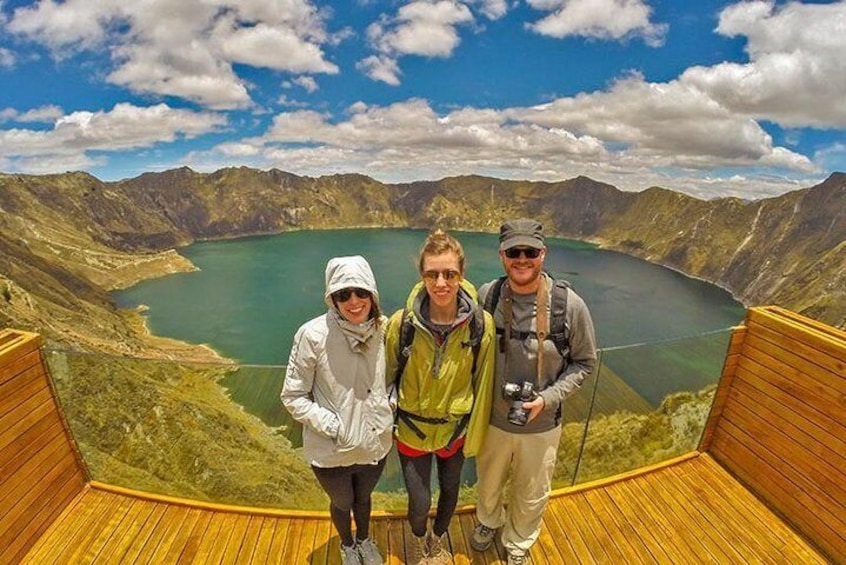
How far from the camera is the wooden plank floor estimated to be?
11.0 ft

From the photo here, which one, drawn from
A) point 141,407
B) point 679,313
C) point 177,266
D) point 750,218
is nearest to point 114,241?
point 177,266

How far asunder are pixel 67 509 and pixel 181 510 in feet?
2.86

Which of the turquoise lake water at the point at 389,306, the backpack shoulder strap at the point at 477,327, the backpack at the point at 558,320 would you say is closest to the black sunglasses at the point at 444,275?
the backpack shoulder strap at the point at 477,327

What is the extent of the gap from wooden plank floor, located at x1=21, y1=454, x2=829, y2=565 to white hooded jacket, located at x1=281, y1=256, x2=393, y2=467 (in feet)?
4.17

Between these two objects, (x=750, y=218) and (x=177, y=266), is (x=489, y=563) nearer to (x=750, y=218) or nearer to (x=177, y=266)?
(x=177, y=266)

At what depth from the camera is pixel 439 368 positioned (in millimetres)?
2627

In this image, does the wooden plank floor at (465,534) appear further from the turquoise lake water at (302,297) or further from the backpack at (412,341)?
the turquoise lake water at (302,297)

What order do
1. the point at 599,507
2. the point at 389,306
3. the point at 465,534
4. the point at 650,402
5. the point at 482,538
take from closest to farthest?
the point at 482,538, the point at 465,534, the point at 599,507, the point at 650,402, the point at 389,306

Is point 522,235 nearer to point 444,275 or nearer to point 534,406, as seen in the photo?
point 444,275

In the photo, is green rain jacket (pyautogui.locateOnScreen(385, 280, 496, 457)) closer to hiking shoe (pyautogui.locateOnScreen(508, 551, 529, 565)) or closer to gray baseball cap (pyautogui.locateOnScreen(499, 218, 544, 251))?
gray baseball cap (pyautogui.locateOnScreen(499, 218, 544, 251))

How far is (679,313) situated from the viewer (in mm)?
90750

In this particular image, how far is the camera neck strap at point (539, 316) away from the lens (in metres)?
2.66

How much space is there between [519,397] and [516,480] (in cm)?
82

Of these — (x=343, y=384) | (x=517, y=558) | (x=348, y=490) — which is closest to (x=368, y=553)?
(x=348, y=490)
